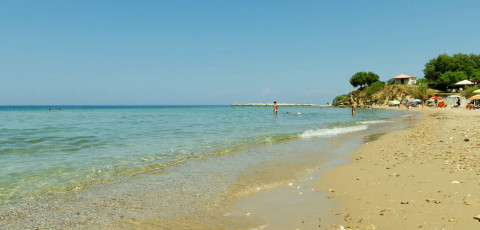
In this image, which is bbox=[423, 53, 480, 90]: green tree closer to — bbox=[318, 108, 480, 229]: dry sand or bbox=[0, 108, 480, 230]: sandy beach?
bbox=[318, 108, 480, 229]: dry sand

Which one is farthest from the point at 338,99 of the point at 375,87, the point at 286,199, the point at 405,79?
the point at 286,199

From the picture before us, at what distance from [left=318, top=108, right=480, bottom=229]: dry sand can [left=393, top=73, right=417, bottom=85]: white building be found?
4444 inches

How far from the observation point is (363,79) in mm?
122250

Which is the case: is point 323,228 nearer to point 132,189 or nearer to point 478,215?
point 478,215

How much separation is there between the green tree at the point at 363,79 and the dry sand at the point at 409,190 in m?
122

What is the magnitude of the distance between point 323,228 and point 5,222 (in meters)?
5.18

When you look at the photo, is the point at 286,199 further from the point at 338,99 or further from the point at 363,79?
the point at 338,99

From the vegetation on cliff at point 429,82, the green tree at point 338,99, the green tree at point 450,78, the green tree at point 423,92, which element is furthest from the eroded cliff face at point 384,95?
the green tree at point 338,99

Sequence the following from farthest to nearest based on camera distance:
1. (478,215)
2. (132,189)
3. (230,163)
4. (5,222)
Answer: (230,163) → (132,189) → (5,222) → (478,215)

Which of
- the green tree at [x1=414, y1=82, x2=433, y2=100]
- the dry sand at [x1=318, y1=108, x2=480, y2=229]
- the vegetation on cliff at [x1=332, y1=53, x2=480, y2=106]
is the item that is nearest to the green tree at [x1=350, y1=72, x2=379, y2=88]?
the vegetation on cliff at [x1=332, y1=53, x2=480, y2=106]

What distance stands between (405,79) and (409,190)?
120 m

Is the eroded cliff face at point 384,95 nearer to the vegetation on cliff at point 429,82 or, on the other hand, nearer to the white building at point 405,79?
the vegetation on cliff at point 429,82

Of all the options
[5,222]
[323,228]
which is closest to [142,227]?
[5,222]

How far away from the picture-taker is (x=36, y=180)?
7594mm
